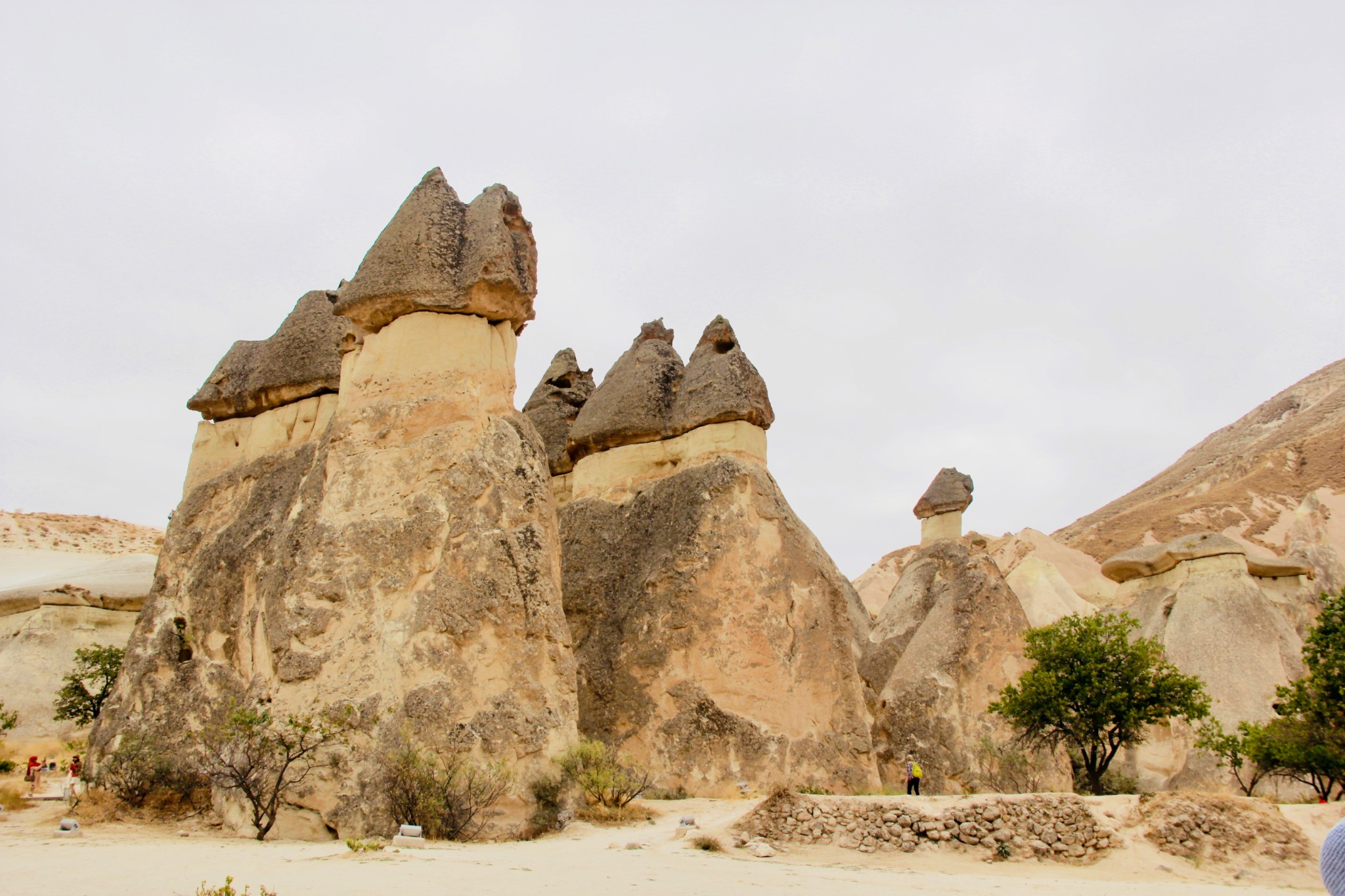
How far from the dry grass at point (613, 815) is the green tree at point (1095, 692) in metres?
6.42

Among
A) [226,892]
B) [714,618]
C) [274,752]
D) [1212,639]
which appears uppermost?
[714,618]

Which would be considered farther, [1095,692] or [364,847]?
[1095,692]

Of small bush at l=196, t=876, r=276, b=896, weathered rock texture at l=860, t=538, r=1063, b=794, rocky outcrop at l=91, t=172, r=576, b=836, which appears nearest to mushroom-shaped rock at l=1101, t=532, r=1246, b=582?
weathered rock texture at l=860, t=538, r=1063, b=794

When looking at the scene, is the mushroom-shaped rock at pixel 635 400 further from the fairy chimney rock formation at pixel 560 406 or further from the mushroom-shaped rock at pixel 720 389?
the fairy chimney rock formation at pixel 560 406

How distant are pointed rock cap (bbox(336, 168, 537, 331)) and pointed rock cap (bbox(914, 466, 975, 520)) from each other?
12655 mm

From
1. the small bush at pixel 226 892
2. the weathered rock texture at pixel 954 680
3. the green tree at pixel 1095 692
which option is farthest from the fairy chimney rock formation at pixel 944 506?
the small bush at pixel 226 892

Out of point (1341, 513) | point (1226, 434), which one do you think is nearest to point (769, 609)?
point (1341, 513)

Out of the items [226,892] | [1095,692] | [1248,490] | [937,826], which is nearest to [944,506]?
[1095,692]

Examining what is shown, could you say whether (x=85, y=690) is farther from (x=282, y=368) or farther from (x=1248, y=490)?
(x=1248, y=490)

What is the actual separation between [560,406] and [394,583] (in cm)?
928

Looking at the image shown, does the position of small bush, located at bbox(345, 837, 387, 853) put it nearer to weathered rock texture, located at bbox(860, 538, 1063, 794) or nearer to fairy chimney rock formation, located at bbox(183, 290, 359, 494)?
fairy chimney rock formation, located at bbox(183, 290, 359, 494)

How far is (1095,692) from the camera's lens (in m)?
13.9

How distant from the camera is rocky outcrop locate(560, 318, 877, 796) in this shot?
12.6 meters

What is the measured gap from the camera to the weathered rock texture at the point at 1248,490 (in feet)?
139
